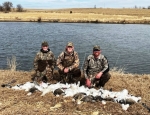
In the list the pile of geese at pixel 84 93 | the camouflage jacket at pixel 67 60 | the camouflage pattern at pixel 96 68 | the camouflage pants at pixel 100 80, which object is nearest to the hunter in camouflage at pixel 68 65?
the camouflage jacket at pixel 67 60

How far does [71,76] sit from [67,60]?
535mm

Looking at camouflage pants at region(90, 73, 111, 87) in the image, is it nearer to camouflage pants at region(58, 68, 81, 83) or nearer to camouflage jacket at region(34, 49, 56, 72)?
camouflage pants at region(58, 68, 81, 83)

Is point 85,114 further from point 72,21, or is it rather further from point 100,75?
point 72,21

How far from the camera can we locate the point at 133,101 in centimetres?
729

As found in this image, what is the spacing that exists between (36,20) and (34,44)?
34.2 meters

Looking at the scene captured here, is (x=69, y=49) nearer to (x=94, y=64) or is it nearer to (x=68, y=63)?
(x=68, y=63)

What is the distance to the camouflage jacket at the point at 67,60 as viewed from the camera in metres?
9.23

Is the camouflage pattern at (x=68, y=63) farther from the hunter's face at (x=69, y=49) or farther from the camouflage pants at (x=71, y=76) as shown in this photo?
the hunter's face at (x=69, y=49)

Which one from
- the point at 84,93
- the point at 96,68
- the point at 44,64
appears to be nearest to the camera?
the point at 84,93

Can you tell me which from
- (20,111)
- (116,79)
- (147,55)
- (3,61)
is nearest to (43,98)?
(20,111)

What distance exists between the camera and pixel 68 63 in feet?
30.6

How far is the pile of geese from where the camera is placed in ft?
24.1

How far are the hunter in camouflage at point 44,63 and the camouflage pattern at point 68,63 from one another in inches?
14.7

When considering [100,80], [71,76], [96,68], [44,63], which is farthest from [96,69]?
[44,63]
